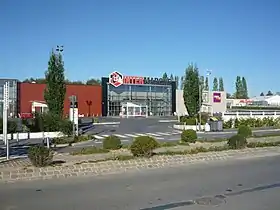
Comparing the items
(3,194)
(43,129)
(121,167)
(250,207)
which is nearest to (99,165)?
(121,167)

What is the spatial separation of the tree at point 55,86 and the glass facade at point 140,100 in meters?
36.4

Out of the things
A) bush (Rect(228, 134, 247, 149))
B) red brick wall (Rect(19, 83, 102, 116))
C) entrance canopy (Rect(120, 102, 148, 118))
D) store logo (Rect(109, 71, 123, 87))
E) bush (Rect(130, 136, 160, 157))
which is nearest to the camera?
bush (Rect(130, 136, 160, 157))

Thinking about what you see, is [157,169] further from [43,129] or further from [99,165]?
[43,129]

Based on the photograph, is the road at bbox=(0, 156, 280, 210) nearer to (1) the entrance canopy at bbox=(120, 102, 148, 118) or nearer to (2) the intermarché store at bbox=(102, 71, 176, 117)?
(2) the intermarché store at bbox=(102, 71, 176, 117)

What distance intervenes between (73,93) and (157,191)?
57.3m

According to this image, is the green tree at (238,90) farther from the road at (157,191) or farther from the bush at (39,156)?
the bush at (39,156)

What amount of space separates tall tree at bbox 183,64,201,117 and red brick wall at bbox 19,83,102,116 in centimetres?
2175

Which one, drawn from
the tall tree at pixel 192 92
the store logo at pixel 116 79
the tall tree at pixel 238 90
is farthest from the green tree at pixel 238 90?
the tall tree at pixel 192 92

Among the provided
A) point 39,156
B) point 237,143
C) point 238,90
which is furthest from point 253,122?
point 238,90

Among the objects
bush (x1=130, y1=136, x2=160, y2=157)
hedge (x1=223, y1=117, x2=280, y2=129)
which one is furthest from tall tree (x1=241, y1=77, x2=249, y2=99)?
bush (x1=130, y1=136, x2=160, y2=157)

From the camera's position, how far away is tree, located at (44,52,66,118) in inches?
1261

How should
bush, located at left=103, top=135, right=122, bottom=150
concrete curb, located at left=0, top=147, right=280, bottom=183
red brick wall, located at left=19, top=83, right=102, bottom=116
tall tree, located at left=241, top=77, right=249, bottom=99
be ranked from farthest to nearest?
tall tree, located at left=241, top=77, right=249, bottom=99, red brick wall, located at left=19, top=83, right=102, bottom=116, bush, located at left=103, top=135, right=122, bottom=150, concrete curb, located at left=0, top=147, right=280, bottom=183

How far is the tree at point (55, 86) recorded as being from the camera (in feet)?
105

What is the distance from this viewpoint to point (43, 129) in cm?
3164
